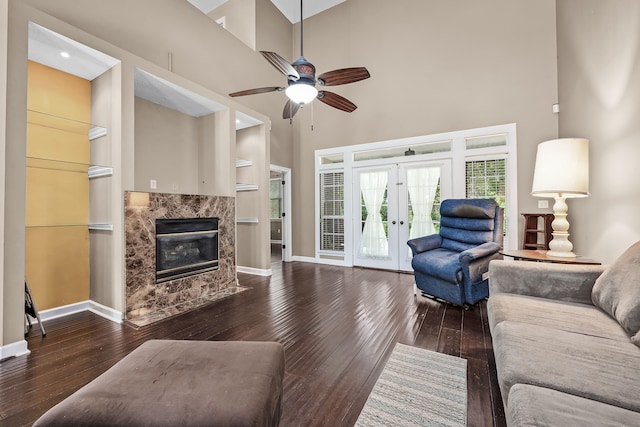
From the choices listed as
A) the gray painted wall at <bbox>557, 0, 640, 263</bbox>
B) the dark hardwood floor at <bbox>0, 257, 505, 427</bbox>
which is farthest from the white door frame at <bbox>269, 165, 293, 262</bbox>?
the gray painted wall at <bbox>557, 0, 640, 263</bbox>

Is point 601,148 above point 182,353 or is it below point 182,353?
above

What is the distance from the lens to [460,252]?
3.61 meters

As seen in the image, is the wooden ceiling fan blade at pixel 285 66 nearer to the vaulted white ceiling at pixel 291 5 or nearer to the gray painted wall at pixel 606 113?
the gray painted wall at pixel 606 113

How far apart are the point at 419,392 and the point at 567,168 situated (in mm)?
2297

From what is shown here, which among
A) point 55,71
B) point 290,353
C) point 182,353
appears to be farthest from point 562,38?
point 55,71

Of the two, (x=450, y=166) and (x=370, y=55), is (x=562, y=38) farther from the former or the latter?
(x=370, y=55)

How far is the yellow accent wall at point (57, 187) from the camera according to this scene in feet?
9.09

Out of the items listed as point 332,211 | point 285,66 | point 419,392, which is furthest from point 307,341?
point 332,211

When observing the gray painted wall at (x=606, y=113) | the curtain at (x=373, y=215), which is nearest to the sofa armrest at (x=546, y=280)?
the gray painted wall at (x=606, y=113)

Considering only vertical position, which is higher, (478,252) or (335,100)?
(335,100)

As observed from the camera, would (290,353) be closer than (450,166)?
Yes

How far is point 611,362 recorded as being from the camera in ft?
3.66

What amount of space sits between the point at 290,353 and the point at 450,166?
13.0ft

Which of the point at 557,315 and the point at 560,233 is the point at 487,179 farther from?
the point at 557,315
